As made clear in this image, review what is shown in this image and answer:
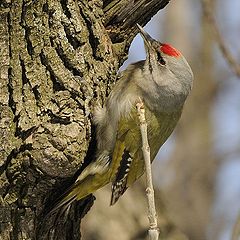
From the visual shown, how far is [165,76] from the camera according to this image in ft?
14.5

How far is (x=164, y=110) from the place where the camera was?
14.2 ft

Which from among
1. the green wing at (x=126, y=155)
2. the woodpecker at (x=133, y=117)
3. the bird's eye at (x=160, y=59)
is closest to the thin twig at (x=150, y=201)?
the woodpecker at (x=133, y=117)

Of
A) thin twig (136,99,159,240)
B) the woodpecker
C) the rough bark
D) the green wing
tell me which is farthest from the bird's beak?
thin twig (136,99,159,240)

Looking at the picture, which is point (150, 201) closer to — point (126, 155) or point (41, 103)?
point (41, 103)

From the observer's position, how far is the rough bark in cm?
333

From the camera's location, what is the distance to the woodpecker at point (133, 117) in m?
3.94

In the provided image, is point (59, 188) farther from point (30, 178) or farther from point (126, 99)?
point (126, 99)

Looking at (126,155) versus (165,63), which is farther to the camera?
(165,63)

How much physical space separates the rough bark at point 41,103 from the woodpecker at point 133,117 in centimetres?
24

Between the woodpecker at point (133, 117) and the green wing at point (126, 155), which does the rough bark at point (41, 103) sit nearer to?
the woodpecker at point (133, 117)

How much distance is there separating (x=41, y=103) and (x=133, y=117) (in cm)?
84

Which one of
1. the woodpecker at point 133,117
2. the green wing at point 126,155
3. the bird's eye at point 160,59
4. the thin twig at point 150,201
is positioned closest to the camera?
the thin twig at point 150,201

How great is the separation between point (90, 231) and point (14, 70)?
2.39 meters

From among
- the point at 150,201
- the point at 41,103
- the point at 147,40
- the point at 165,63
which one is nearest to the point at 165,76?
the point at 165,63
